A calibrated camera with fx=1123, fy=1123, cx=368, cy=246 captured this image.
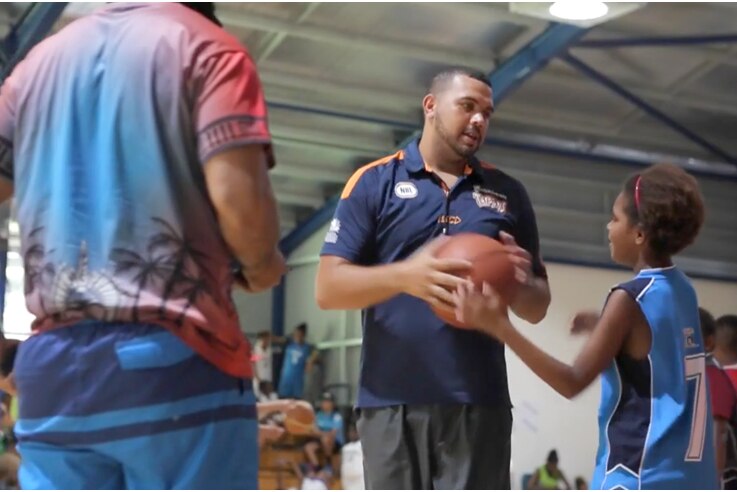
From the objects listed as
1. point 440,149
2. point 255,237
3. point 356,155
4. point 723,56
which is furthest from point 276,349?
point 255,237

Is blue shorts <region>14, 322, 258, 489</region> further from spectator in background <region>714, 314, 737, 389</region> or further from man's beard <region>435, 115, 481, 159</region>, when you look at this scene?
spectator in background <region>714, 314, 737, 389</region>

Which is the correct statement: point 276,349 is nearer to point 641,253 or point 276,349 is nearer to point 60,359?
point 641,253

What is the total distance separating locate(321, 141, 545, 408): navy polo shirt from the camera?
282 cm

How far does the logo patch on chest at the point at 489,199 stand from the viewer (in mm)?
3004

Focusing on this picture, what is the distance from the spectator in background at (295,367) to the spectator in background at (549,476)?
11.3 feet

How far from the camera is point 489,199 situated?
3.02m

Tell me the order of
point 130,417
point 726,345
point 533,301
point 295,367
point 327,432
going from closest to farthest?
point 130,417 < point 533,301 < point 726,345 < point 327,432 < point 295,367

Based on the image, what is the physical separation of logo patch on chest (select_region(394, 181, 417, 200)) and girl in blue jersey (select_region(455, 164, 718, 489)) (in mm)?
480

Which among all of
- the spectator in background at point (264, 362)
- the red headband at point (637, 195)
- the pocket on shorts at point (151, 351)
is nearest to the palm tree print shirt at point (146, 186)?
the pocket on shorts at point (151, 351)

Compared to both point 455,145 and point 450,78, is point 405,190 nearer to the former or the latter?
point 455,145

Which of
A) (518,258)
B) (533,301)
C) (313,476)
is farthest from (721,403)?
(313,476)

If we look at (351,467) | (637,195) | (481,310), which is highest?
(637,195)

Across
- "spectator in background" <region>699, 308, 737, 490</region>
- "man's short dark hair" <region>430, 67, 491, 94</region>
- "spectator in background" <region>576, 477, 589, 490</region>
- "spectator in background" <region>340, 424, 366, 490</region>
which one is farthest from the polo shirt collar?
"spectator in background" <region>576, 477, 589, 490</region>

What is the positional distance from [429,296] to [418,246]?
0.33 m
